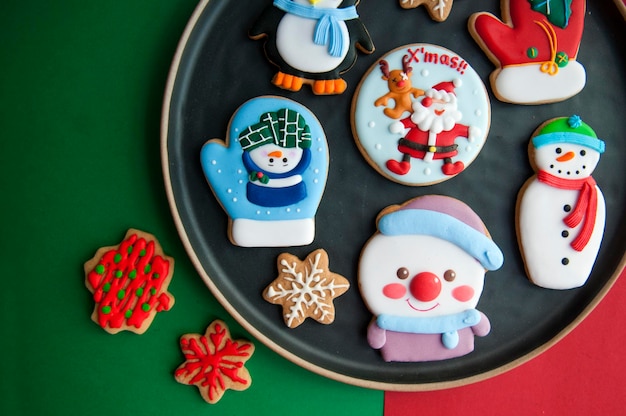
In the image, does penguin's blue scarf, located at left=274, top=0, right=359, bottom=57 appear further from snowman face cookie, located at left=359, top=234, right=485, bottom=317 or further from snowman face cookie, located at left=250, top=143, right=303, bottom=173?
snowman face cookie, located at left=359, top=234, right=485, bottom=317

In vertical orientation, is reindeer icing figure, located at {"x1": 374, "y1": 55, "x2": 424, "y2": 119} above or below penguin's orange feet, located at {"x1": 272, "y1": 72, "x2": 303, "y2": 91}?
below

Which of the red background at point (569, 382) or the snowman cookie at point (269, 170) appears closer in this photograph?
the snowman cookie at point (269, 170)

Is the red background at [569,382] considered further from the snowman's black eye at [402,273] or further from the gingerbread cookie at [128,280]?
the gingerbread cookie at [128,280]

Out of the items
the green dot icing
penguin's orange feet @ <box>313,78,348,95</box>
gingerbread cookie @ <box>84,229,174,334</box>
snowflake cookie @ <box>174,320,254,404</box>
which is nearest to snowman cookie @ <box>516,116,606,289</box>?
the green dot icing

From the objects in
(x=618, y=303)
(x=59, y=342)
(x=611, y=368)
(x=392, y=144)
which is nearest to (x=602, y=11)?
(x=392, y=144)

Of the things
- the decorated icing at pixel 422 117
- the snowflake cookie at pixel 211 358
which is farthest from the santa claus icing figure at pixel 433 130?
the snowflake cookie at pixel 211 358
